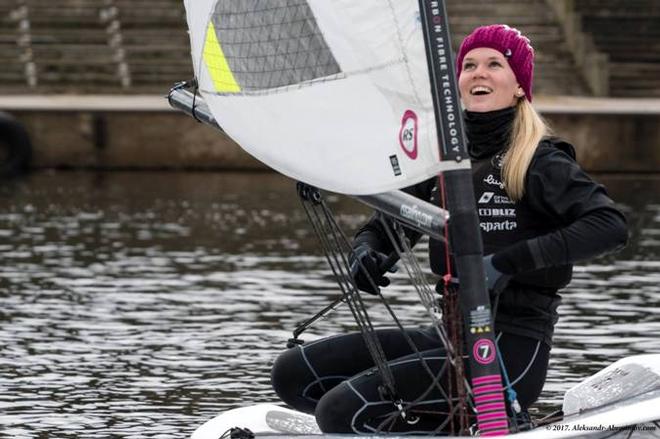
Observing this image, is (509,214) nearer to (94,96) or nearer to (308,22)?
(308,22)

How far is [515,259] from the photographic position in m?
6.15

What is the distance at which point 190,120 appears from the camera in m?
25.4

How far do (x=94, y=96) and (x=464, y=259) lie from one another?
84.1 feet

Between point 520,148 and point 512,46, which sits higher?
point 512,46

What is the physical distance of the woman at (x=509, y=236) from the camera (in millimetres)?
6188

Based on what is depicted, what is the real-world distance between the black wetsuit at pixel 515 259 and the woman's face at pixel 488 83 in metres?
0.04

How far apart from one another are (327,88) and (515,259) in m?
0.86

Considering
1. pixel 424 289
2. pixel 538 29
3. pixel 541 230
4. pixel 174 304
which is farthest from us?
pixel 538 29

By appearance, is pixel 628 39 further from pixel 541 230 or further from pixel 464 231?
pixel 464 231

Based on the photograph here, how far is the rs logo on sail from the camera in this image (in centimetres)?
611

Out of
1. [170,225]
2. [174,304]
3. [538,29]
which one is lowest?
[170,225]

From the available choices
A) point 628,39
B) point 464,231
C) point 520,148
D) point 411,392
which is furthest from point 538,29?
point 464,231

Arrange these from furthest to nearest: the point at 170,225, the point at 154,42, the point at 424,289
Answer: the point at 154,42
the point at 170,225
the point at 424,289

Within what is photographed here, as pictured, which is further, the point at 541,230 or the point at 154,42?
the point at 154,42
